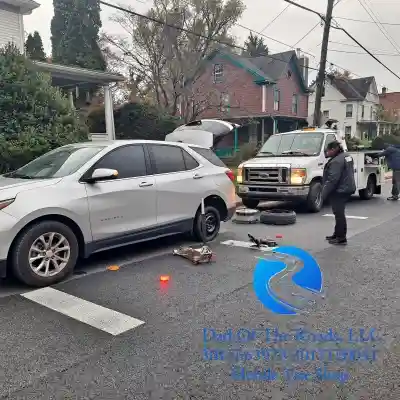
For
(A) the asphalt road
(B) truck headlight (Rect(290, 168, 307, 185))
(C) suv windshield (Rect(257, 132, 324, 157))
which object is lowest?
(A) the asphalt road

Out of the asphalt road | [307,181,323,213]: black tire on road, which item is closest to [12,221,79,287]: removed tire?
the asphalt road

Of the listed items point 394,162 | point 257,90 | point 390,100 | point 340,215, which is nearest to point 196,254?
point 340,215

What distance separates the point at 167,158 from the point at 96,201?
1.55 meters

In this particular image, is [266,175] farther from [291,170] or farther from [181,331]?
[181,331]

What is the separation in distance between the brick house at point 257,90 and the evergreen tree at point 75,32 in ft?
24.8

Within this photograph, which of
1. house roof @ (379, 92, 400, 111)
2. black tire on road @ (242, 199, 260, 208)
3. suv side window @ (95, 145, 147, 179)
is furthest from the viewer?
house roof @ (379, 92, 400, 111)

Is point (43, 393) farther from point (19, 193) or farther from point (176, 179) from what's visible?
point (176, 179)

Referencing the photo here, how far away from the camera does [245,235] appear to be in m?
7.67

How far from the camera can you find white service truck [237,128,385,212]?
984cm

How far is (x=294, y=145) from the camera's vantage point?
10.9 m

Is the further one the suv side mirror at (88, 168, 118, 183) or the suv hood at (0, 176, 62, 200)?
the suv side mirror at (88, 168, 118, 183)

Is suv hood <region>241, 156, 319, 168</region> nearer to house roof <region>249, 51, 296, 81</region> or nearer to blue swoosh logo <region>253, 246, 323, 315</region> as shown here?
blue swoosh logo <region>253, 246, 323, 315</region>

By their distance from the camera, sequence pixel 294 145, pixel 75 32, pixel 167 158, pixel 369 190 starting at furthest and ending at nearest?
1. pixel 75 32
2. pixel 369 190
3. pixel 294 145
4. pixel 167 158

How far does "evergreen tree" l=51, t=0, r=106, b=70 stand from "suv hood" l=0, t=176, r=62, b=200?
21.4 metres
